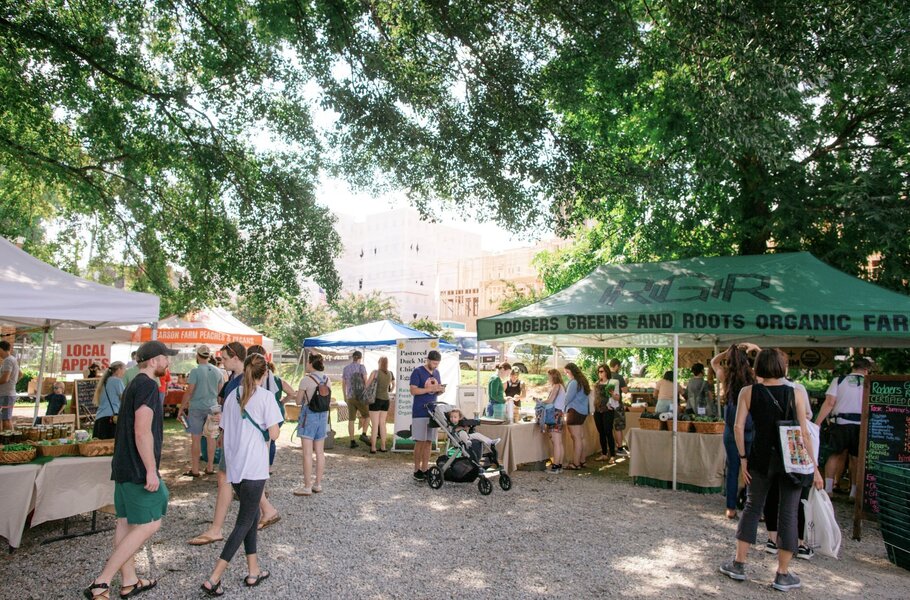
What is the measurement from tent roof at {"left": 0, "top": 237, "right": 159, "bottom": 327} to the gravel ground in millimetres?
2003

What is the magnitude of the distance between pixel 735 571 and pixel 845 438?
342 cm

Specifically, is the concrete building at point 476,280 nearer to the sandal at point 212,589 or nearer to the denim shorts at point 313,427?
the denim shorts at point 313,427

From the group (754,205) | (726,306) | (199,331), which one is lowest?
(199,331)

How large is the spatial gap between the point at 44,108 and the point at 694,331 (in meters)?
11.3

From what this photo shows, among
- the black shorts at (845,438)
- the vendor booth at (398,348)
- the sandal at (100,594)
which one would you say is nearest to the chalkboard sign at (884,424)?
the black shorts at (845,438)

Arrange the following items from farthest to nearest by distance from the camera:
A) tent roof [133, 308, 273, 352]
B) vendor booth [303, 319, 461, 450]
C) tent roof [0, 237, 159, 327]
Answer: tent roof [133, 308, 273, 352]
vendor booth [303, 319, 461, 450]
tent roof [0, 237, 159, 327]

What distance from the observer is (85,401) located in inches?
369

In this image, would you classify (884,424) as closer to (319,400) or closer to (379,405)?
(319,400)

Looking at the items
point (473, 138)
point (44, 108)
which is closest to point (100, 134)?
point (44, 108)

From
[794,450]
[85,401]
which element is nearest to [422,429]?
[794,450]

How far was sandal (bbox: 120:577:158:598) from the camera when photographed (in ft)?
13.1

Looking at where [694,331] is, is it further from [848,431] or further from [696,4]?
[696,4]

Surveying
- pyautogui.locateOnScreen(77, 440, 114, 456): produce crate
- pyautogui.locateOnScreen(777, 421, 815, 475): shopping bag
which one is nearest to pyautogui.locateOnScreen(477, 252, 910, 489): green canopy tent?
pyautogui.locateOnScreen(777, 421, 815, 475): shopping bag

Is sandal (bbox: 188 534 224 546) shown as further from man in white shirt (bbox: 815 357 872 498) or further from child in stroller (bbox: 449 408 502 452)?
man in white shirt (bbox: 815 357 872 498)
